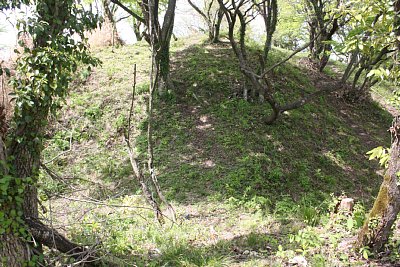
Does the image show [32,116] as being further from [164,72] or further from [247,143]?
[164,72]

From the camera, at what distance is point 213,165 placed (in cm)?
711

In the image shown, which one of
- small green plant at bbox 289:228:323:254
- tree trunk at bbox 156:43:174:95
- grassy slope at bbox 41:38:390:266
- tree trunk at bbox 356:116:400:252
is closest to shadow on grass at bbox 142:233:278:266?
grassy slope at bbox 41:38:390:266

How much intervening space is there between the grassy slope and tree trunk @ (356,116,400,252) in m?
0.41

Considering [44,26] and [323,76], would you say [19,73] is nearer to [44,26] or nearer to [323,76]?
[44,26]

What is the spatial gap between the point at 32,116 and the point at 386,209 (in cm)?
366

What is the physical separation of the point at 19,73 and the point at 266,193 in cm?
463

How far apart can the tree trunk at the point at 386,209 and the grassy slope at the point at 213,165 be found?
408mm

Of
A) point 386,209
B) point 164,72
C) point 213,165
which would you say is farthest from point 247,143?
point 386,209

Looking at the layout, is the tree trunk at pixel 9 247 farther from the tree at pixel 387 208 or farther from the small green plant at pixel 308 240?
the tree at pixel 387 208

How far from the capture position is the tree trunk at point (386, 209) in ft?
11.5

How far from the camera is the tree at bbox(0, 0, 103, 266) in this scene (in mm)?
3059

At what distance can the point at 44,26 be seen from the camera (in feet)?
10.4

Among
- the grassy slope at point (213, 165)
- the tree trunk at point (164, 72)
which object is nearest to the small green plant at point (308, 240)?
the grassy slope at point (213, 165)

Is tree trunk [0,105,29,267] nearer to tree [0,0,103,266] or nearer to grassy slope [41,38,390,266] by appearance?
tree [0,0,103,266]
